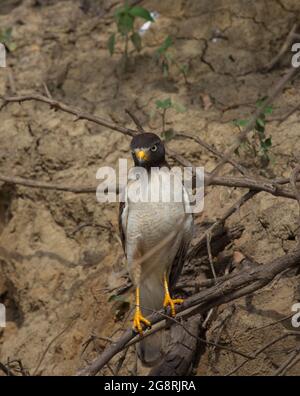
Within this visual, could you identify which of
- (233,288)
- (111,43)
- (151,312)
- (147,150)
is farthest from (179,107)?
(233,288)

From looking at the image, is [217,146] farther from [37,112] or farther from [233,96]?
[37,112]

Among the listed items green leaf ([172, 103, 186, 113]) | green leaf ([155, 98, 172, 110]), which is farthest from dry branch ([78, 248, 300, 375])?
green leaf ([172, 103, 186, 113])

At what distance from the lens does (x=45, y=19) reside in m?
7.16

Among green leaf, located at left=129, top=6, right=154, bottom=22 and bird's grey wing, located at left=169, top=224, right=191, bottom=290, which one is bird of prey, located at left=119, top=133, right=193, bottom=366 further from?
green leaf, located at left=129, top=6, right=154, bottom=22

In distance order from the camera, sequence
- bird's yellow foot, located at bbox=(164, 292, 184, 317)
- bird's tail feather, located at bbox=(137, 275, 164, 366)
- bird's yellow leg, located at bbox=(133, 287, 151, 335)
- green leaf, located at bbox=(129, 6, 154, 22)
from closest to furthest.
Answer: bird's yellow leg, located at bbox=(133, 287, 151, 335)
bird's yellow foot, located at bbox=(164, 292, 184, 317)
bird's tail feather, located at bbox=(137, 275, 164, 366)
green leaf, located at bbox=(129, 6, 154, 22)

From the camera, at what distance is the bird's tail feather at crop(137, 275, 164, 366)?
510 cm

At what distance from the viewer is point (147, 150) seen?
4891mm

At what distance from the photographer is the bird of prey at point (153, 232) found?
15.9 feet

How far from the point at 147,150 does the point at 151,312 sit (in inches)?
44.5

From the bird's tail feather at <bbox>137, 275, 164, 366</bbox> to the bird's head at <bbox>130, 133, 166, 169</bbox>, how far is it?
797mm

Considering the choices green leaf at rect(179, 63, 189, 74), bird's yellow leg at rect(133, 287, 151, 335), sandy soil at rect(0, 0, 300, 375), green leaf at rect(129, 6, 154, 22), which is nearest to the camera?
bird's yellow leg at rect(133, 287, 151, 335)

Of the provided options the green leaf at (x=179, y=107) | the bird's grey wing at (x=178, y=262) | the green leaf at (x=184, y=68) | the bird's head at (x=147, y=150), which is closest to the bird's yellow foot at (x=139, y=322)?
the bird's grey wing at (x=178, y=262)

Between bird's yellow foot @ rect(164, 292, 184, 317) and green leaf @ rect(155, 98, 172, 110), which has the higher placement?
green leaf @ rect(155, 98, 172, 110)

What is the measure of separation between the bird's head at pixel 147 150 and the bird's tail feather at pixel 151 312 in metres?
0.80
